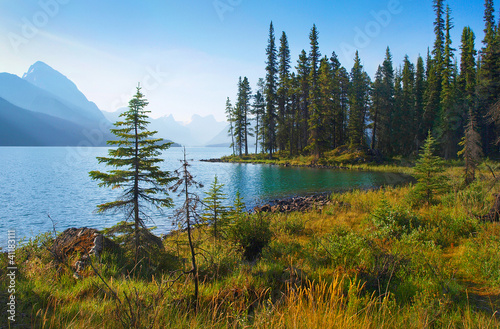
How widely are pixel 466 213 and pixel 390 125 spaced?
45.8m

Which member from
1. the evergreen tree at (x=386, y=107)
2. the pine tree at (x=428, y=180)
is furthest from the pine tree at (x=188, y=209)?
the evergreen tree at (x=386, y=107)

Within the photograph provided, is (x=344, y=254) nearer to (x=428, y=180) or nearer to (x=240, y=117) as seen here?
(x=428, y=180)

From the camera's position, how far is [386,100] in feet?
148

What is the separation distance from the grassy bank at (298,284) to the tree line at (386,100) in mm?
35913

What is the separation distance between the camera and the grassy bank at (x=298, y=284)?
2.68m

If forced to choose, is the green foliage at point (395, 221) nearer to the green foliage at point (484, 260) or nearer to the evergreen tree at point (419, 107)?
the green foliage at point (484, 260)

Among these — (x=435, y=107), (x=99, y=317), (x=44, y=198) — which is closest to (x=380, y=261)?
(x=99, y=317)

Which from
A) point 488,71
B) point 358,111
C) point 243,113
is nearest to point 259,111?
point 243,113

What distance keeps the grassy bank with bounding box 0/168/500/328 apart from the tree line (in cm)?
3591

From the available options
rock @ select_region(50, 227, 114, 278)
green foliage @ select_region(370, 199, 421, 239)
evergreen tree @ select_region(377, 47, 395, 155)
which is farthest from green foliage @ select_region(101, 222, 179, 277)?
evergreen tree @ select_region(377, 47, 395, 155)

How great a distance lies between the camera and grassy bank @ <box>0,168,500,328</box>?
2.68 meters

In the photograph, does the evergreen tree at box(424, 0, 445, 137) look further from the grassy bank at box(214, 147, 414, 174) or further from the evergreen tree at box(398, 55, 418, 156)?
the grassy bank at box(214, 147, 414, 174)

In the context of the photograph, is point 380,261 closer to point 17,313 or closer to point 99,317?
point 99,317

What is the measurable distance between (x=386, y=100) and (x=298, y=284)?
5042 cm
